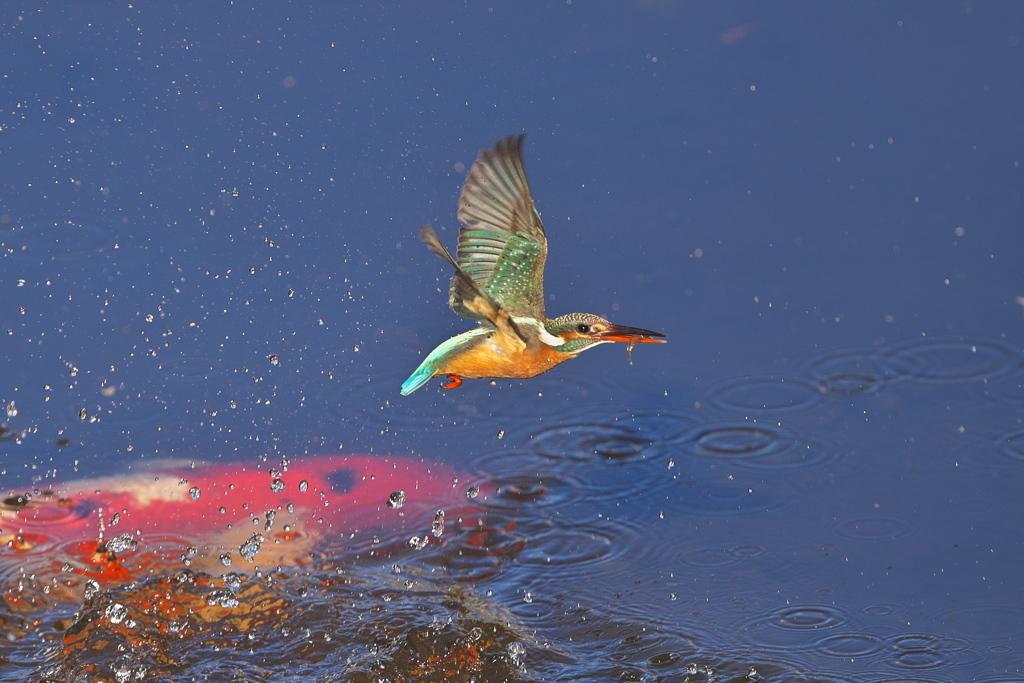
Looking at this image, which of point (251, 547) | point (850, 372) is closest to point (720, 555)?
point (850, 372)

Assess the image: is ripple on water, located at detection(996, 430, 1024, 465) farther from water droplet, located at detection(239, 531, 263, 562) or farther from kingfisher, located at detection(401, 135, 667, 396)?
water droplet, located at detection(239, 531, 263, 562)

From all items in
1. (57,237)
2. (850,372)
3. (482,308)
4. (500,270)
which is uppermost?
(57,237)

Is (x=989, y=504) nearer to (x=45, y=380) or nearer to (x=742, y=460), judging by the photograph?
(x=742, y=460)

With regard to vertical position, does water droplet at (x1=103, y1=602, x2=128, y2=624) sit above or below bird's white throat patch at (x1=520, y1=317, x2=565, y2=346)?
A: below

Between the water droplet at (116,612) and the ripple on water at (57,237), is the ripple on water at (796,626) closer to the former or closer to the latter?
the water droplet at (116,612)

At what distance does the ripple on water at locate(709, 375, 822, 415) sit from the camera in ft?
15.8

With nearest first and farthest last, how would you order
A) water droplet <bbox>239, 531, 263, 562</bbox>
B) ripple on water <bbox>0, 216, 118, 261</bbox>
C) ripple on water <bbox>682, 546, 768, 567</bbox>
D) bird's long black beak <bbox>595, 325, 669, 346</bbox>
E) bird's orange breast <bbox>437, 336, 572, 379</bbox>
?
bird's long black beak <bbox>595, 325, 669, 346</bbox> < bird's orange breast <bbox>437, 336, 572, 379</bbox> < ripple on water <bbox>682, 546, 768, 567</bbox> < water droplet <bbox>239, 531, 263, 562</bbox> < ripple on water <bbox>0, 216, 118, 261</bbox>

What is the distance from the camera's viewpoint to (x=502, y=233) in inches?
139

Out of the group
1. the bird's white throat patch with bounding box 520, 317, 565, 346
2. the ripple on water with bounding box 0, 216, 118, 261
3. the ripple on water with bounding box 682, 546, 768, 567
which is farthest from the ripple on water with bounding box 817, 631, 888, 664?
the ripple on water with bounding box 0, 216, 118, 261

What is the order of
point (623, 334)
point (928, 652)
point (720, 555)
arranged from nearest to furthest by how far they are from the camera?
point (623, 334)
point (928, 652)
point (720, 555)

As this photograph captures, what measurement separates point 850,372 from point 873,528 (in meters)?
0.92

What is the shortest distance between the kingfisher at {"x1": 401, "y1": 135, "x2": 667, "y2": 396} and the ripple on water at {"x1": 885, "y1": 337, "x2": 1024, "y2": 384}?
6.98ft

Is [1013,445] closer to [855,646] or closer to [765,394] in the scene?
[765,394]

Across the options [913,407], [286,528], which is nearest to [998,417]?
[913,407]
